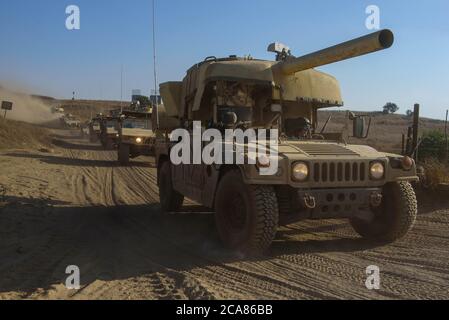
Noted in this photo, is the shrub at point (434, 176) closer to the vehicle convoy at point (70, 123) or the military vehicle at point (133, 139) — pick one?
the military vehicle at point (133, 139)

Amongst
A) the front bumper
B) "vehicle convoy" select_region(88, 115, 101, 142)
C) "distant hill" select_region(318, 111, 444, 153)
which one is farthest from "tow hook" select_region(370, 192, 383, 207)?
"vehicle convoy" select_region(88, 115, 101, 142)

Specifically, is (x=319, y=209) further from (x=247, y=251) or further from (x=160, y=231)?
(x=160, y=231)

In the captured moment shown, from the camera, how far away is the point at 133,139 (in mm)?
19531

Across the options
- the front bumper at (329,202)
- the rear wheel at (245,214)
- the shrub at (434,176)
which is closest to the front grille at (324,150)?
the front bumper at (329,202)

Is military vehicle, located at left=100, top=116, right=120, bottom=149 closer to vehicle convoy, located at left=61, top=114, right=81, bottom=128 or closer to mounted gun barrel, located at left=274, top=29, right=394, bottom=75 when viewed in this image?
mounted gun barrel, located at left=274, top=29, right=394, bottom=75

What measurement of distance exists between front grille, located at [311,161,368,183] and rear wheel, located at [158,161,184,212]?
3.61 m

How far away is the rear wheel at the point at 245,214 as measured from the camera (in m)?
5.59

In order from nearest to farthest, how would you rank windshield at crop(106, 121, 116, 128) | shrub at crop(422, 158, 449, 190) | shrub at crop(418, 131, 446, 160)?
shrub at crop(422, 158, 449, 190)
shrub at crop(418, 131, 446, 160)
windshield at crop(106, 121, 116, 128)

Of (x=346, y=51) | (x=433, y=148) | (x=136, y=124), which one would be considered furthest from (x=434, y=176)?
(x=136, y=124)

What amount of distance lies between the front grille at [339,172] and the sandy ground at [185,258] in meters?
0.86

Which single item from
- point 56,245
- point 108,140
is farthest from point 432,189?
point 108,140

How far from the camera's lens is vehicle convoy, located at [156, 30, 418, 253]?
5.68 meters

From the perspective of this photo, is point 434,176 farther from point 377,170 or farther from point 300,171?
point 300,171

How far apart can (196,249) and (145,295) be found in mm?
1931
